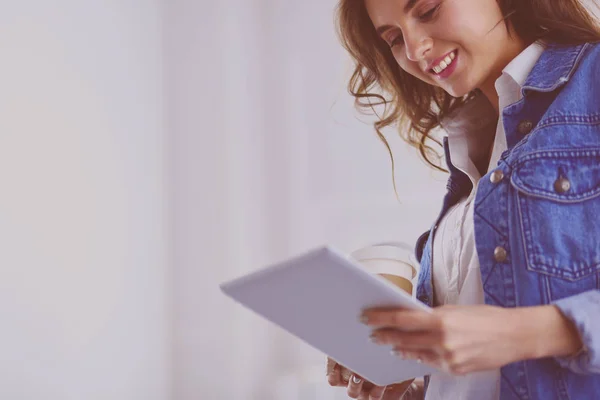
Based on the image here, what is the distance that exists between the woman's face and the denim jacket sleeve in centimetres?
37

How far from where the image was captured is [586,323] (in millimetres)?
631

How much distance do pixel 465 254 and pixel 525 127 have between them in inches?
6.6

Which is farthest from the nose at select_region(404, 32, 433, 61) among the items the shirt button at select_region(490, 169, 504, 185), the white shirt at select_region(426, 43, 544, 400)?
the shirt button at select_region(490, 169, 504, 185)

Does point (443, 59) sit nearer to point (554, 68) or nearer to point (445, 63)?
point (445, 63)

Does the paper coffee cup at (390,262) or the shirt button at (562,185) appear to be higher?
the shirt button at (562,185)

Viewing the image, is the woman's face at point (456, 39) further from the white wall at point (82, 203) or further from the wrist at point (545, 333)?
the white wall at point (82, 203)

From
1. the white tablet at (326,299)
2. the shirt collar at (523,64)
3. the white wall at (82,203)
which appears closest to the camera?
the white tablet at (326,299)

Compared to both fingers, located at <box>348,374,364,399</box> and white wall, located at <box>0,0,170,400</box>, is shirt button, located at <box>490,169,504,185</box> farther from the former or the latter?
white wall, located at <box>0,0,170,400</box>

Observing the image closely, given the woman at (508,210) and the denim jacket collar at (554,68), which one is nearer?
the woman at (508,210)

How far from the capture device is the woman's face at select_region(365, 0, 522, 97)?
890mm

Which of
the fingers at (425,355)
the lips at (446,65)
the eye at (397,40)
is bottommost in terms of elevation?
the fingers at (425,355)

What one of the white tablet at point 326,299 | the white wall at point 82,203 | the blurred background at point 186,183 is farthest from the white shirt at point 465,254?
the white wall at point 82,203

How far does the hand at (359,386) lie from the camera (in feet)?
3.03

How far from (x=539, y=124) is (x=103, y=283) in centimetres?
144
